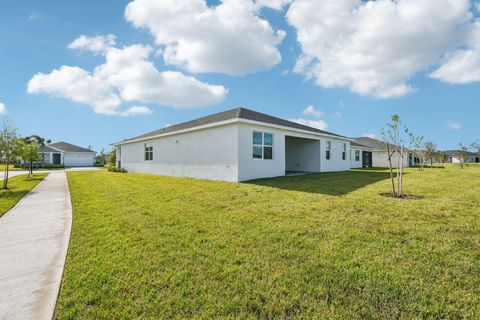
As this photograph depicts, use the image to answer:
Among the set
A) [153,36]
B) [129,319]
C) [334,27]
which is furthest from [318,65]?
[129,319]

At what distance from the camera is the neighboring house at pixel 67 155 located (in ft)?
148

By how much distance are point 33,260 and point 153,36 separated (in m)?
12.6

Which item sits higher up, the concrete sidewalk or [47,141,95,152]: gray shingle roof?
[47,141,95,152]: gray shingle roof

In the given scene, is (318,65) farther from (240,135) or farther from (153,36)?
(153,36)

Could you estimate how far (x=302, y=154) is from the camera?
20.5m

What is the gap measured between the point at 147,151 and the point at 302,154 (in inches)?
572

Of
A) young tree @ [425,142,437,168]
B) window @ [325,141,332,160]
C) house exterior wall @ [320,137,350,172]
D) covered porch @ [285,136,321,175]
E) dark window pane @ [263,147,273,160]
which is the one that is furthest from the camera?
young tree @ [425,142,437,168]

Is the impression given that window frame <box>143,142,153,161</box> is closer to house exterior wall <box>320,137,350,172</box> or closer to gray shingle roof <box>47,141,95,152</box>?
house exterior wall <box>320,137,350,172</box>

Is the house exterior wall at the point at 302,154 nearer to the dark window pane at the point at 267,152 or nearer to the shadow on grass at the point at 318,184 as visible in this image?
the shadow on grass at the point at 318,184

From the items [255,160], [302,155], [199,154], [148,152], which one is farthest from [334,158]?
[148,152]

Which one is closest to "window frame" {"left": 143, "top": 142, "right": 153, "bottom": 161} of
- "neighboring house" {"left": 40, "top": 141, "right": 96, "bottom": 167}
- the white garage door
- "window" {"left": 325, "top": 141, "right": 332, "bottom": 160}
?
"window" {"left": 325, "top": 141, "right": 332, "bottom": 160}

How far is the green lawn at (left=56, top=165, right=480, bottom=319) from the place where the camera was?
260cm

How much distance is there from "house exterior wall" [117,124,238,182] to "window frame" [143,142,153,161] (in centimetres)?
34

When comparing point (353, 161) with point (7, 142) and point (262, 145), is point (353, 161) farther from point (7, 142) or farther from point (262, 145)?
point (7, 142)
